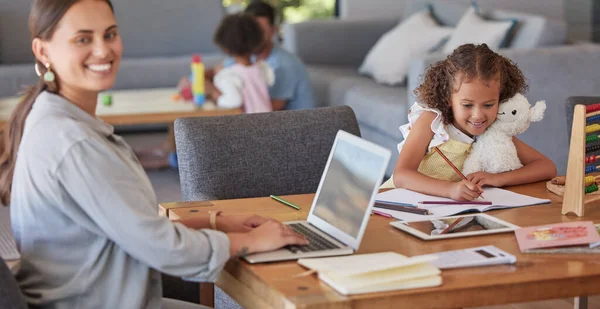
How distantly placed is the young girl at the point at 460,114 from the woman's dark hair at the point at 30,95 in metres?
0.88

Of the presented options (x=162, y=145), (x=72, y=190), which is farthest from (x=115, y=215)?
(x=162, y=145)

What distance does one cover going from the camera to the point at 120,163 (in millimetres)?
1443

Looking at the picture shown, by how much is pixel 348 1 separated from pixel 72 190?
5003 mm

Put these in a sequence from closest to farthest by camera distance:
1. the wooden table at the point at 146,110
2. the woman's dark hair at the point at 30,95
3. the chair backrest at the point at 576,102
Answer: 1. the woman's dark hair at the point at 30,95
2. the chair backrest at the point at 576,102
3. the wooden table at the point at 146,110

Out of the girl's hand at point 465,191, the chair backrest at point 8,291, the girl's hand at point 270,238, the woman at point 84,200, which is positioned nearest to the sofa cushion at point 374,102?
the girl's hand at point 465,191

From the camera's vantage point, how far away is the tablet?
5.39 ft

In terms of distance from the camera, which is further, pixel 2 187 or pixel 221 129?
pixel 221 129

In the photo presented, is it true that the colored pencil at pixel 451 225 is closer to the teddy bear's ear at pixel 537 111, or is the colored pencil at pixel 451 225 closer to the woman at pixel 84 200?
the woman at pixel 84 200

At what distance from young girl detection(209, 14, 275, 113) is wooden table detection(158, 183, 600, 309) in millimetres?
2540

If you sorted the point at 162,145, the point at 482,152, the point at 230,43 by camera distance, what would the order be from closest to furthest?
1. the point at 482,152
2. the point at 230,43
3. the point at 162,145

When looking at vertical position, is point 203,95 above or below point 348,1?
below

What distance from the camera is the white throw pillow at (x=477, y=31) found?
4.38 m

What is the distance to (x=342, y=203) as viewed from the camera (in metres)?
1.62

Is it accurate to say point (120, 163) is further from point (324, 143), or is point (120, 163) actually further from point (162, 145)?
point (162, 145)
